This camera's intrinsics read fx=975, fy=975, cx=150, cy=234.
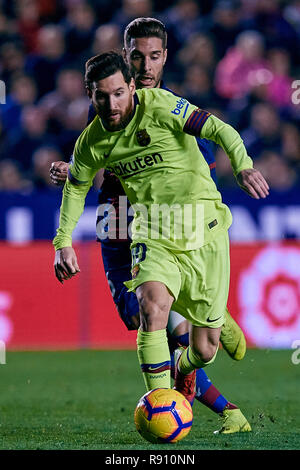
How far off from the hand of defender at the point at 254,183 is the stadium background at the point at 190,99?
4.82 metres

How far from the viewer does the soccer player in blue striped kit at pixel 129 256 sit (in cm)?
543

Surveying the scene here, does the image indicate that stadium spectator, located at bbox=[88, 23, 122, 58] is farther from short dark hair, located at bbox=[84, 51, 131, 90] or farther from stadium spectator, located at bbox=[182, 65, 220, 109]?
short dark hair, located at bbox=[84, 51, 131, 90]

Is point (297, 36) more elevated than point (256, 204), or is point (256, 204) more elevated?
point (297, 36)

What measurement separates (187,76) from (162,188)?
5.97m

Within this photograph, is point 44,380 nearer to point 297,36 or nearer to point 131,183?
point 131,183

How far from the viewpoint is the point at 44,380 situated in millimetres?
7723

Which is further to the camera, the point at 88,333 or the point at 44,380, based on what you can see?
the point at 88,333

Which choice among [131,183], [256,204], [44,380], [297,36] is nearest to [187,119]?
[131,183]

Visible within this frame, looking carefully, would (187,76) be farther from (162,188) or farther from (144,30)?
(162,188)

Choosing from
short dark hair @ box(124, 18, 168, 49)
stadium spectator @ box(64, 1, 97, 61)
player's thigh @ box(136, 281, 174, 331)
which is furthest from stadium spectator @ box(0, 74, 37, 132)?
player's thigh @ box(136, 281, 174, 331)

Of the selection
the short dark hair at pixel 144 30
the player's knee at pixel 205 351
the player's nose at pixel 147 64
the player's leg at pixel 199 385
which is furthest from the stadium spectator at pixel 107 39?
the player's knee at pixel 205 351

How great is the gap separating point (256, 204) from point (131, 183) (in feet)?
15.7

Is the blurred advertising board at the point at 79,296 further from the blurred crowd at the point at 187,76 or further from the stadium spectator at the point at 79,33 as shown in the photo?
the stadium spectator at the point at 79,33

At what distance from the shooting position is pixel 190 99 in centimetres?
1022
